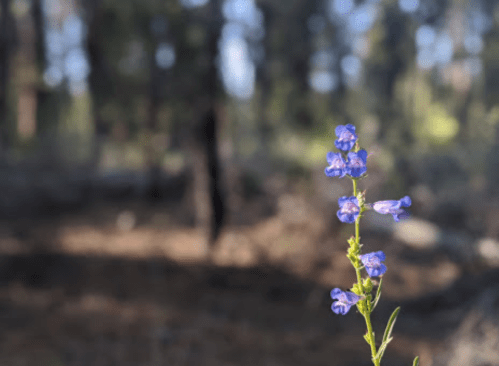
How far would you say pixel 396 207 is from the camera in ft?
4.01

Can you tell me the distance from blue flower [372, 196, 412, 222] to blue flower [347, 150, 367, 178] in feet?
0.44

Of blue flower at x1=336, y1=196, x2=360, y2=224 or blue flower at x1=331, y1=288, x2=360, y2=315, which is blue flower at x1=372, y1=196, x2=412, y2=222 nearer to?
blue flower at x1=336, y1=196, x2=360, y2=224

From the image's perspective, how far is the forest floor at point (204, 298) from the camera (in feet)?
14.4

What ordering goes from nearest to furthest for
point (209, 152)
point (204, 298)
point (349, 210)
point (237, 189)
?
point (349, 210), point (204, 298), point (209, 152), point (237, 189)

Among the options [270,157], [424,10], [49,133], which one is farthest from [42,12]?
[424,10]

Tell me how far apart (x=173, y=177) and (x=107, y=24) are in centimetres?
427

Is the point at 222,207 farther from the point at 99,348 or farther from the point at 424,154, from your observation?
the point at 424,154

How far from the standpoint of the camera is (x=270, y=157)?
43.6 ft

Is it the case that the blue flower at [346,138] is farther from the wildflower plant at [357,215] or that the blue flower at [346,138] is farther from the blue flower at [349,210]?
the blue flower at [349,210]

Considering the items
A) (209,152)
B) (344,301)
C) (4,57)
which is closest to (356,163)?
(344,301)

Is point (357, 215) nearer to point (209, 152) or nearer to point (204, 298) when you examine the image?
point (204, 298)

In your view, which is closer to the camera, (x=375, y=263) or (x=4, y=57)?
(x=375, y=263)

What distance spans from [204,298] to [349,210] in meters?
4.87

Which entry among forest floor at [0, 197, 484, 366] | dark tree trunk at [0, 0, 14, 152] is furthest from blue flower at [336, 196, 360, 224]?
dark tree trunk at [0, 0, 14, 152]
